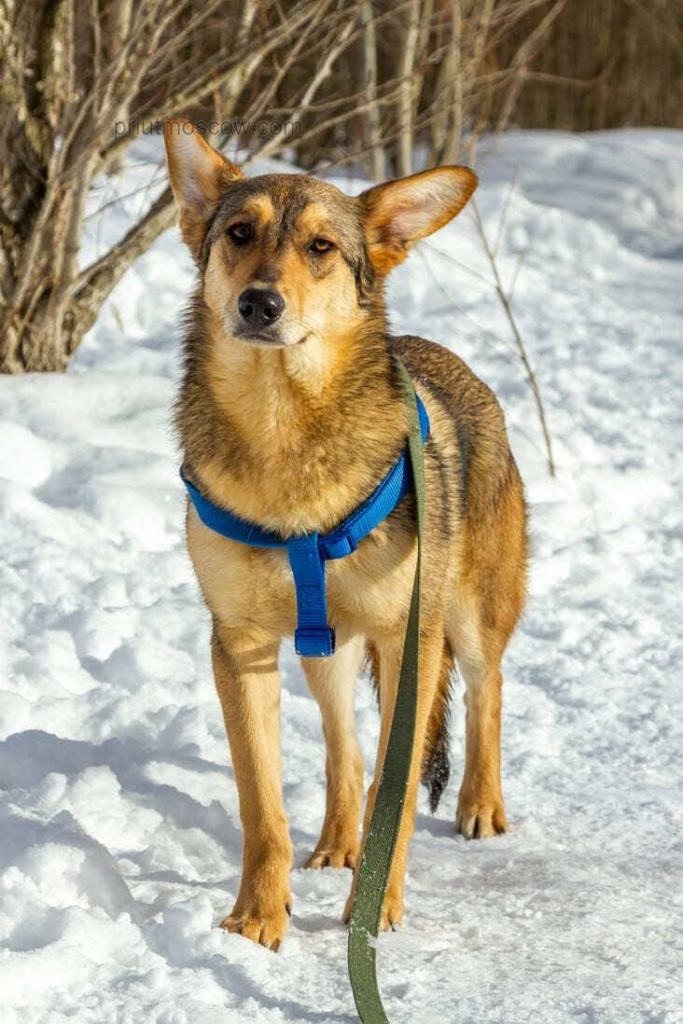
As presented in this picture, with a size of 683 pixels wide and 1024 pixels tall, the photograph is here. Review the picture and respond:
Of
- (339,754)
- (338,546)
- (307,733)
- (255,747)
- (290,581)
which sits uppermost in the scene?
(338,546)

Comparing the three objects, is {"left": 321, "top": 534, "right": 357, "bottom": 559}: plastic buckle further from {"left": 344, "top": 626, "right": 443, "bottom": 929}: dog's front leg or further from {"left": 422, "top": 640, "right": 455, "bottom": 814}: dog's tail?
{"left": 422, "top": 640, "right": 455, "bottom": 814}: dog's tail

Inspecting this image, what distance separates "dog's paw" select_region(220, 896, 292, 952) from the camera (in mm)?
3734

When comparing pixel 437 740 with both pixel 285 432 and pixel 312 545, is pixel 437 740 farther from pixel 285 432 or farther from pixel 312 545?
Answer: pixel 285 432

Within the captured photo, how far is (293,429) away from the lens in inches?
154

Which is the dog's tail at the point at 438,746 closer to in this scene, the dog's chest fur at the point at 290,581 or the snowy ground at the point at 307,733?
the snowy ground at the point at 307,733

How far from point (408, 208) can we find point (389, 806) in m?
1.58

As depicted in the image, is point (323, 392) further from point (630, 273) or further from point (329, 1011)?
point (630, 273)

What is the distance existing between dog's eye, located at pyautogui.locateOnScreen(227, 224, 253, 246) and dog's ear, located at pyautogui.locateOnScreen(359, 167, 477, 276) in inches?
15.0

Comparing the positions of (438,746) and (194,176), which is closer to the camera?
(194,176)

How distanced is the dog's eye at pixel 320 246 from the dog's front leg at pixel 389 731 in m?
1.00

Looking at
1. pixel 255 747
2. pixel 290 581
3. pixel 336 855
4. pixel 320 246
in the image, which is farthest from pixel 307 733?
pixel 320 246

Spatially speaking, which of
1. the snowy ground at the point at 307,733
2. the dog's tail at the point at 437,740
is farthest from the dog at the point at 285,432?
the dog's tail at the point at 437,740

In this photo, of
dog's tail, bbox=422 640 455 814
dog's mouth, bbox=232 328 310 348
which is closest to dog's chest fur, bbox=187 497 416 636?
dog's mouth, bbox=232 328 310 348

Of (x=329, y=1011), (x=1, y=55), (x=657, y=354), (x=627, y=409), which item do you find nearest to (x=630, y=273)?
(x=657, y=354)
